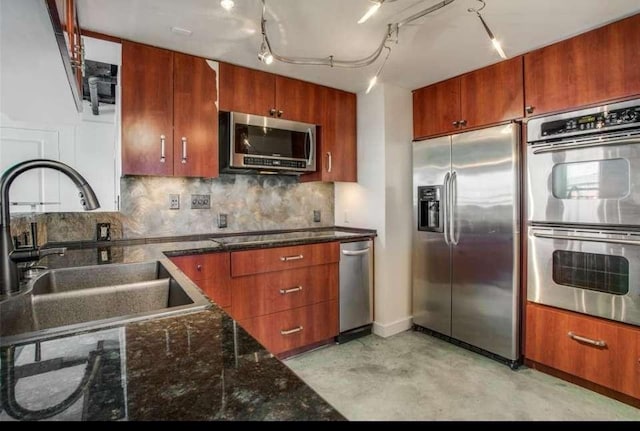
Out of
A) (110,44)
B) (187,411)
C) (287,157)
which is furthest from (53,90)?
(187,411)

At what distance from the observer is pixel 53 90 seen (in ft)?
6.19

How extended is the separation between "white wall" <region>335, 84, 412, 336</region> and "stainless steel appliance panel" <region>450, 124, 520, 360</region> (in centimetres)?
48

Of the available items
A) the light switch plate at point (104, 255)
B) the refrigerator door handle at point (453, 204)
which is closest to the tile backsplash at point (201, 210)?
the light switch plate at point (104, 255)

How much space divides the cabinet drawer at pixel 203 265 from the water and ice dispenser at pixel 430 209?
1.72 metres

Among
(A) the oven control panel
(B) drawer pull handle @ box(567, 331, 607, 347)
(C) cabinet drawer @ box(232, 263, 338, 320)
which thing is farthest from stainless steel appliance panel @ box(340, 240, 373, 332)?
(A) the oven control panel

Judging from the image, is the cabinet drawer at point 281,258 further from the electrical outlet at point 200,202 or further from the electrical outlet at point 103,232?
the electrical outlet at point 103,232

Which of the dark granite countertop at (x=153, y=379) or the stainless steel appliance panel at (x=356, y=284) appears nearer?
the dark granite countertop at (x=153, y=379)

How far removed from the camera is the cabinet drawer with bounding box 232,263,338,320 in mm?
2449

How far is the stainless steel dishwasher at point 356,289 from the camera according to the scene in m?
2.96

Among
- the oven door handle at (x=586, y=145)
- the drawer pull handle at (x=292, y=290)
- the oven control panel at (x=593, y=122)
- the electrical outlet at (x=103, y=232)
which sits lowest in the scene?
the drawer pull handle at (x=292, y=290)

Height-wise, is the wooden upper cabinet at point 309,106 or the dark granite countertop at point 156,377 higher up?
the wooden upper cabinet at point 309,106

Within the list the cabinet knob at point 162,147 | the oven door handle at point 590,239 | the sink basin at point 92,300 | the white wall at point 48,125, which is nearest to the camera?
the sink basin at point 92,300

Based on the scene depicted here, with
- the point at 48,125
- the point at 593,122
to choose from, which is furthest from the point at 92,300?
the point at 593,122

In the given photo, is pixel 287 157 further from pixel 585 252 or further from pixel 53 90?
pixel 585 252
